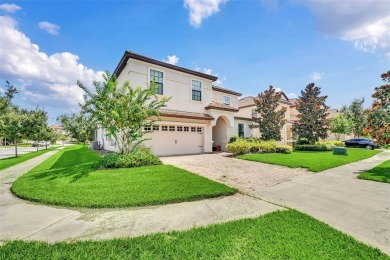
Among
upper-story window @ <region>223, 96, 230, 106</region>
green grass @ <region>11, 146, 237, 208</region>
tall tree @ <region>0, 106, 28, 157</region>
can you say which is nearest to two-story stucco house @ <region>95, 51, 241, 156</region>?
upper-story window @ <region>223, 96, 230, 106</region>

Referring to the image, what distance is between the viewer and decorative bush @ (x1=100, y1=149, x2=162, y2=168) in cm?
935

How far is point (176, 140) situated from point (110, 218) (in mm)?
11847

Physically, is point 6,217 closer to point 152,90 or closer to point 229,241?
point 229,241

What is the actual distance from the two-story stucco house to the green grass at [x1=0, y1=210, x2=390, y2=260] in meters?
11.3

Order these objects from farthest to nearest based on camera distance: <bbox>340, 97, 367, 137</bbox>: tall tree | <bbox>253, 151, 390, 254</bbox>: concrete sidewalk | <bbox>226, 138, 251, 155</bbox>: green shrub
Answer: <bbox>340, 97, 367, 137</bbox>: tall tree → <bbox>226, 138, 251, 155</bbox>: green shrub → <bbox>253, 151, 390, 254</bbox>: concrete sidewalk

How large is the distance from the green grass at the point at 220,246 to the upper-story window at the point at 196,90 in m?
14.4

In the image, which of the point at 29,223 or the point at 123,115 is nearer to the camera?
the point at 29,223

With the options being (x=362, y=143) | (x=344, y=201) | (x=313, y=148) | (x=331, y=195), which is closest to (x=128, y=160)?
(x=331, y=195)

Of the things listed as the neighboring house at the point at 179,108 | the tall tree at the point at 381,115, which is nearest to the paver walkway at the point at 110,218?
the tall tree at the point at 381,115

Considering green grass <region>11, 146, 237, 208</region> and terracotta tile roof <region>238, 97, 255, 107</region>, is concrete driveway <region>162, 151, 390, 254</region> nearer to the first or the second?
green grass <region>11, 146, 237, 208</region>

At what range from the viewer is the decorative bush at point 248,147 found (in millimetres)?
15109

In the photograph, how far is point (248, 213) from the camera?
4.43 meters

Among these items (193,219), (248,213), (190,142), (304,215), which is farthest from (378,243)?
(190,142)

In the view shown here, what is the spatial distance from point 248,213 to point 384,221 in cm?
287
